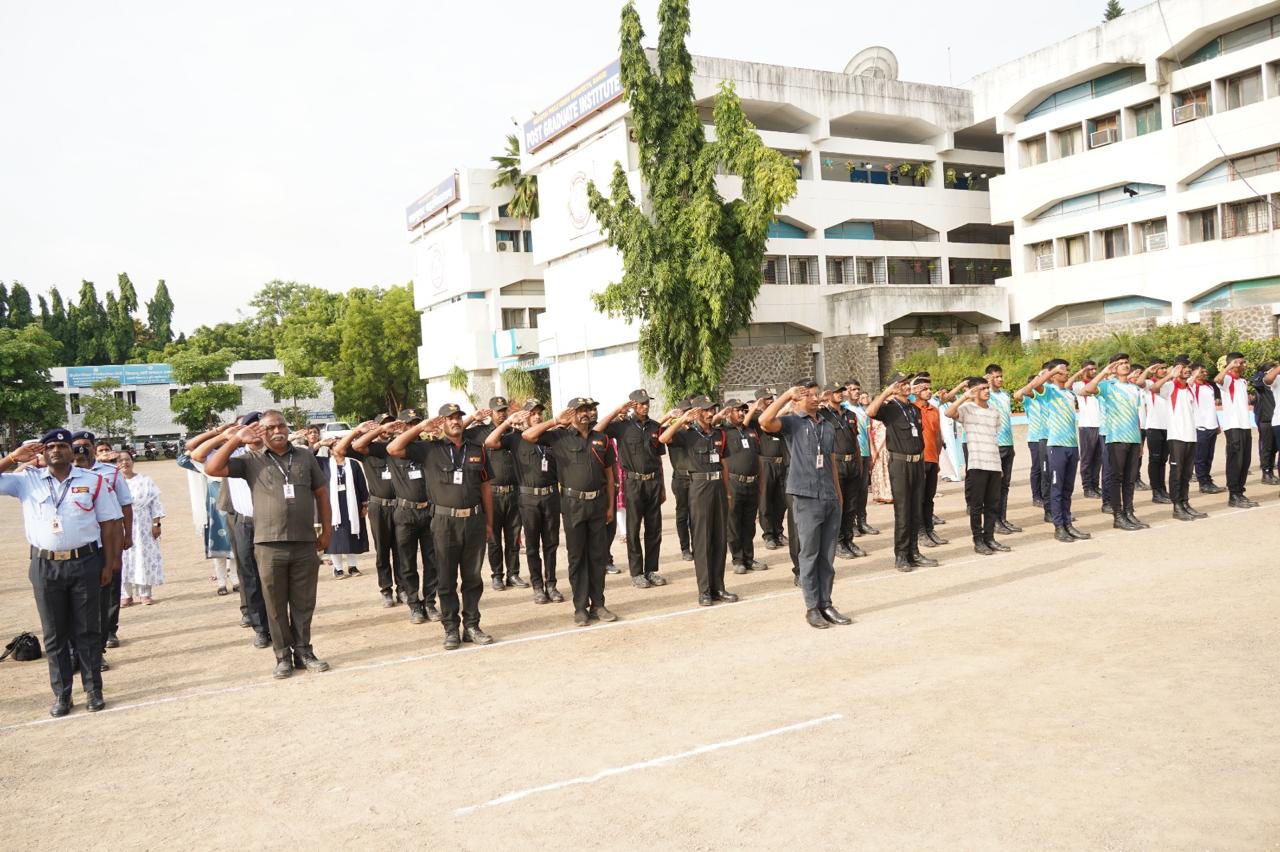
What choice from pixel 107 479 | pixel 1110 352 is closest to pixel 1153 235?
pixel 1110 352

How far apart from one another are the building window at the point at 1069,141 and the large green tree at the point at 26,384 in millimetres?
55070

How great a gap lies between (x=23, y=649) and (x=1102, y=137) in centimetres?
3564

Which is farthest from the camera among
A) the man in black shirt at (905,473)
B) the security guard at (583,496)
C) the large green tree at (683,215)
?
the large green tree at (683,215)

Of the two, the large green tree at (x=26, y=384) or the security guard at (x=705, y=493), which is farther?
the large green tree at (x=26, y=384)

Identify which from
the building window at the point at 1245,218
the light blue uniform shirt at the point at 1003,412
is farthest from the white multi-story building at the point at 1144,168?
the light blue uniform shirt at the point at 1003,412

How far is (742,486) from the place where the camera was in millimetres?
11070

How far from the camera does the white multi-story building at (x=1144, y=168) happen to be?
98.1 ft

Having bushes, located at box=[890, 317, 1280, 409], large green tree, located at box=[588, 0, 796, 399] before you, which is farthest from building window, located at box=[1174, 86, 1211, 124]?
large green tree, located at box=[588, 0, 796, 399]

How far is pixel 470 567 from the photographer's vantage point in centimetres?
816

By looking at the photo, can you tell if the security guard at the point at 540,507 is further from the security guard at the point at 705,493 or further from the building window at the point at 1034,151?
the building window at the point at 1034,151

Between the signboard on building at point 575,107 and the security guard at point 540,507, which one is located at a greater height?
the signboard on building at point 575,107

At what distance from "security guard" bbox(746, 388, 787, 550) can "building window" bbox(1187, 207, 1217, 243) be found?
2648cm

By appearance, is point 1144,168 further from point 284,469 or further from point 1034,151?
point 284,469

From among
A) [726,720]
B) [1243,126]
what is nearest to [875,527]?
[726,720]
